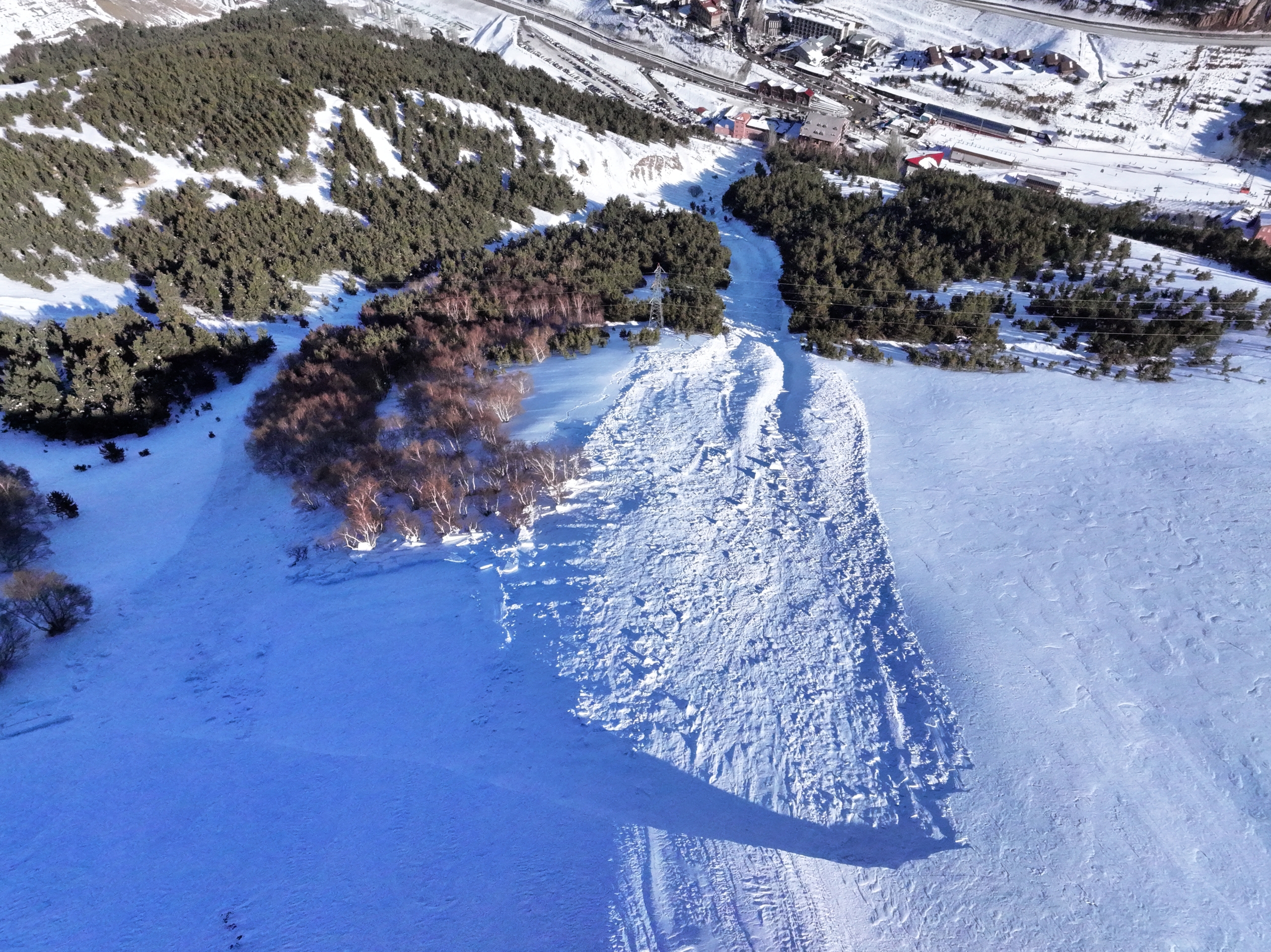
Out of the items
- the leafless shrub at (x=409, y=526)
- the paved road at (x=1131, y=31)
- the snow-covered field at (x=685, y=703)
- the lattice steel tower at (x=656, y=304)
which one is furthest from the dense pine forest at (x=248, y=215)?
the paved road at (x=1131, y=31)

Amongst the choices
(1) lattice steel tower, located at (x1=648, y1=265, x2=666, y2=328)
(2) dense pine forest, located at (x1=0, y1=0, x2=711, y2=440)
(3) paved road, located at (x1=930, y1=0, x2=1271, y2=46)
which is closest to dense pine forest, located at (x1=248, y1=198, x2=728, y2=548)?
(2) dense pine forest, located at (x1=0, y1=0, x2=711, y2=440)

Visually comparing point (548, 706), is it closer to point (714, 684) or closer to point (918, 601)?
point (714, 684)

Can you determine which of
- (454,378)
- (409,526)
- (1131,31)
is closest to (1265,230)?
(1131,31)

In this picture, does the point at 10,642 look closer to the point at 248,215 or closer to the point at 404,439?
the point at 404,439

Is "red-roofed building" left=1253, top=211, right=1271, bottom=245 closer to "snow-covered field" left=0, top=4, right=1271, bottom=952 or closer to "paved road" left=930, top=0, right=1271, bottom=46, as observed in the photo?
"snow-covered field" left=0, top=4, right=1271, bottom=952

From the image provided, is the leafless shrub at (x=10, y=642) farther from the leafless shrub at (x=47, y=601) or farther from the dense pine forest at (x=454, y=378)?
the dense pine forest at (x=454, y=378)

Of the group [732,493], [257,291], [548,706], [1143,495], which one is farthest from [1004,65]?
[548,706]
